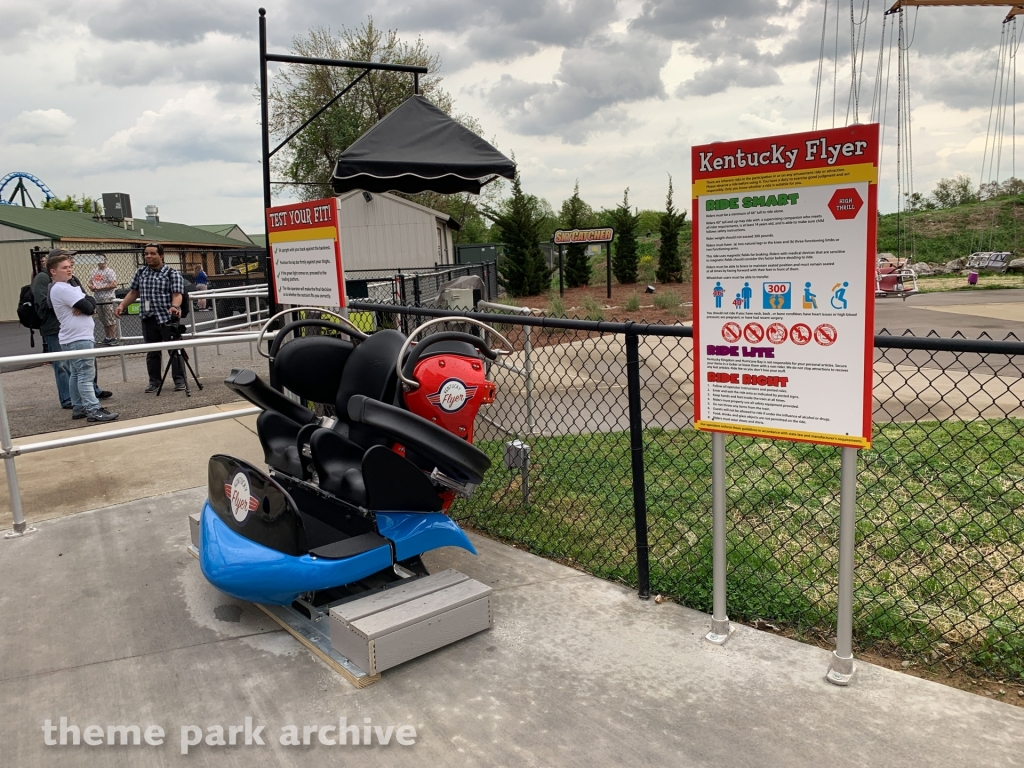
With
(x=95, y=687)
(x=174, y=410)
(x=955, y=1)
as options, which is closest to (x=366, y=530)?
(x=95, y=687)

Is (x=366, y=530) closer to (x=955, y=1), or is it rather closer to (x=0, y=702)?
(x=0, y=702)

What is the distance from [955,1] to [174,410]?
23780 mm

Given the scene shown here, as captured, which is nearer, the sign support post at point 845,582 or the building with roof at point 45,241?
the sign support post at point 845,582

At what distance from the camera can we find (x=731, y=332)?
2.74 meters

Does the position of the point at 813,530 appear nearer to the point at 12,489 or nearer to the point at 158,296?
the point at 12,489

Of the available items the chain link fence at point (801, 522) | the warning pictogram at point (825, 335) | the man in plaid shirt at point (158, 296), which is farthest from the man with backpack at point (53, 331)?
the warning pictogram at point (825, 335)

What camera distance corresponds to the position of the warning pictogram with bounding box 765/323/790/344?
260 centimetres

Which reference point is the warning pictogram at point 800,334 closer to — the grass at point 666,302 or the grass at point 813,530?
the grass at point 813,530

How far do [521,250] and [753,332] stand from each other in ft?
70.7

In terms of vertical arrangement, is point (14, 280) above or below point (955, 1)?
below

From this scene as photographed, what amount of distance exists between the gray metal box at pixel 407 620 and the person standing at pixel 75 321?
535 cm

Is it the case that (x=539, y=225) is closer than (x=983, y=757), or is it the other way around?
(x=983, y=757)

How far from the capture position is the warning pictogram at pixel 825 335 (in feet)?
8.20

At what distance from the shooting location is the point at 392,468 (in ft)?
9.92
